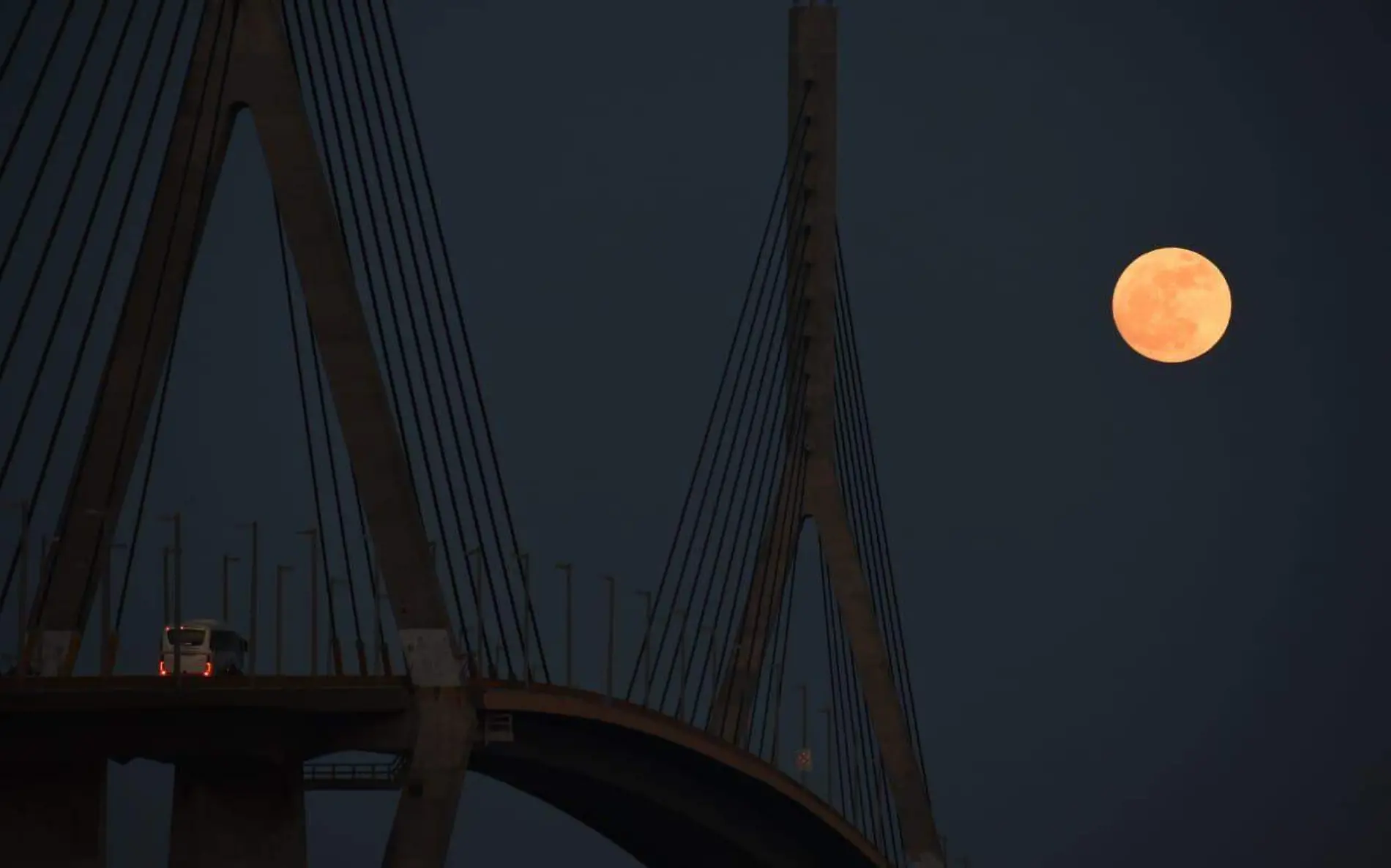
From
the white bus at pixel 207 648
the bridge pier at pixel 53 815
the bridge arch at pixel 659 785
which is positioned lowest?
the bridge pier at pixel 53 815

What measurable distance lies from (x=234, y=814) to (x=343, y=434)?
315 inches

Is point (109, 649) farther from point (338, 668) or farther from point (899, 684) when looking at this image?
point (899, 684)

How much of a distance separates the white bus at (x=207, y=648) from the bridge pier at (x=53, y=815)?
1239 cm

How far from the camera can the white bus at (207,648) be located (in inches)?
2409

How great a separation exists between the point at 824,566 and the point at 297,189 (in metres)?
32.0

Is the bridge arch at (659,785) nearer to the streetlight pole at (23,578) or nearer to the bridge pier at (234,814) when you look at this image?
the bridge pier at (234,814)

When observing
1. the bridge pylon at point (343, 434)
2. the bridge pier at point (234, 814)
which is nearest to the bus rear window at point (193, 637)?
the bridge pylon at point (343, 434)

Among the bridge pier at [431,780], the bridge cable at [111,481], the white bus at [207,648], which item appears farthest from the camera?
the white bus at [207,648]

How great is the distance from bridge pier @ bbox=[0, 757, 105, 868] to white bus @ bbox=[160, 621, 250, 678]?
12395 millimetres

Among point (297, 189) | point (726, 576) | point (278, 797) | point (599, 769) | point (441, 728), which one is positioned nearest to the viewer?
point (297, 189)

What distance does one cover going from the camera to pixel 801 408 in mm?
75312

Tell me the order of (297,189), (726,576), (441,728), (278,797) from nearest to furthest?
(297,189)
(441,728)
(278,797)
(726,576)

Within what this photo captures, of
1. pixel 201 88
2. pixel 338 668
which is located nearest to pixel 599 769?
pixel 338 668

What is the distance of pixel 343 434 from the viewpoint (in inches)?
1804
